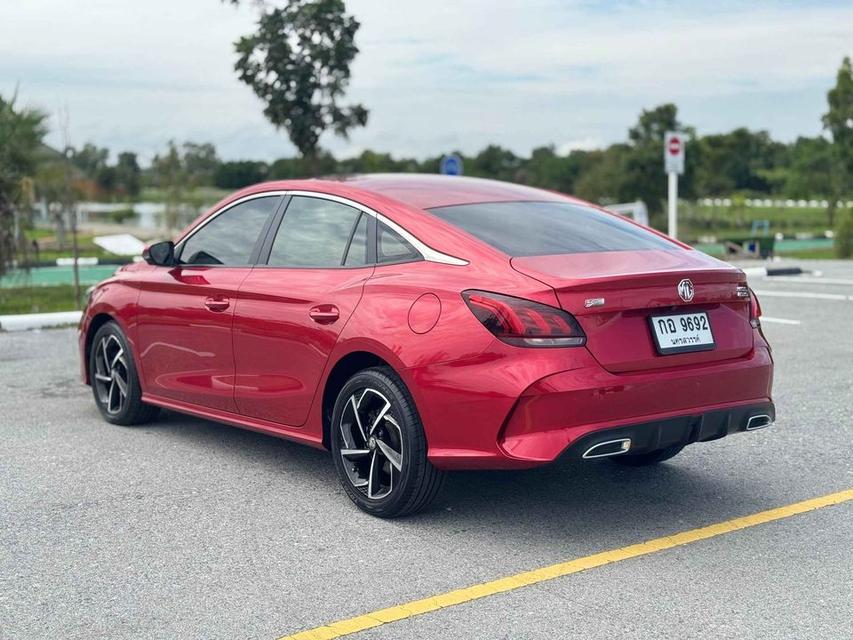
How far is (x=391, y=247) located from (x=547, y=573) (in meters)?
1.69

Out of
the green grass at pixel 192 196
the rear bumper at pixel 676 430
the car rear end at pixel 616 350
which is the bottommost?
the rear bumper at pixel 676 430

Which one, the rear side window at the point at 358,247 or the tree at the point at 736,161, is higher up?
the tree at the point at 736,161

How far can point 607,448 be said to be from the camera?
4523 millimetres

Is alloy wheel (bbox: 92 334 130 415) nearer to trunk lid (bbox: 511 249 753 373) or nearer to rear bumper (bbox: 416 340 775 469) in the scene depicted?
rear bumper (bbox: 416 340 775 469)

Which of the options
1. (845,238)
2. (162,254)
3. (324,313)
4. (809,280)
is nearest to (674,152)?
(809,280)

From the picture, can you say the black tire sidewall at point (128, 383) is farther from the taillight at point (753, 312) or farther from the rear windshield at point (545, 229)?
the taillight at point (753, 312)

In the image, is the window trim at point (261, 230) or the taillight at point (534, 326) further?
the window trim at point (261, 230)

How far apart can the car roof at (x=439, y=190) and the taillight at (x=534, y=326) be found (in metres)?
1.01

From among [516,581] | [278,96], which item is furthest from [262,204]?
[278,96]

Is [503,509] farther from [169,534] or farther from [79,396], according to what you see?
[79,396]

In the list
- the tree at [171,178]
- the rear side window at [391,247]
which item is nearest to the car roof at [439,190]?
the rear side window at [391,247]

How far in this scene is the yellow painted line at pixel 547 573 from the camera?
3797mm

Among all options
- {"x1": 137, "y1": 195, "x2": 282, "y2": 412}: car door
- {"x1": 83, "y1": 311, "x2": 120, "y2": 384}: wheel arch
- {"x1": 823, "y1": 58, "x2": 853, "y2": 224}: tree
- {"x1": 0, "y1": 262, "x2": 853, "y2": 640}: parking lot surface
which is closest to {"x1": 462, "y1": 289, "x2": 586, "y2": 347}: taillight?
{"x1": 0, "y1": 262, "x2": 853, "y2": 640}: parking lot surface

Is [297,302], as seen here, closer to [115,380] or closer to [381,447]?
[381,447]
